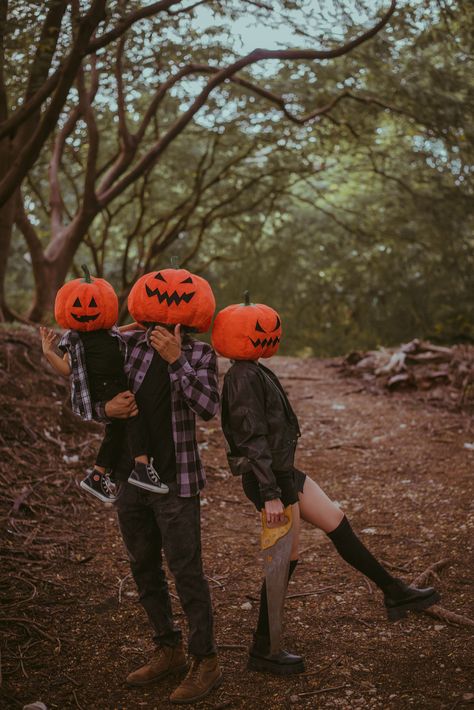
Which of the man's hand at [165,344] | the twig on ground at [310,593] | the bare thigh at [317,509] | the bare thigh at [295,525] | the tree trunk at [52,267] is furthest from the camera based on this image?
the tree trunk at [52,267]

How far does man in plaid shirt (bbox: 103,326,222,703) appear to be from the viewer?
279 centimetres

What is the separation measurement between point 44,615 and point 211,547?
1320 millimetres

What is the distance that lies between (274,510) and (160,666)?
0.84 m

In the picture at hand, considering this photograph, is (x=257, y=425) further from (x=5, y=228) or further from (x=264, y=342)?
(x=5, y=228)

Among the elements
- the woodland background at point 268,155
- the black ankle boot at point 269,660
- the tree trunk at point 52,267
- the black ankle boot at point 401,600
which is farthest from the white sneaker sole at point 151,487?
the tree trunk at point 52,267

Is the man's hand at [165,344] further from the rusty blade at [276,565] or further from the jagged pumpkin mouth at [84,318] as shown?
the rusty blade at [276,565]

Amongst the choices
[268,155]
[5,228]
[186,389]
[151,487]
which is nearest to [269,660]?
[151,487]

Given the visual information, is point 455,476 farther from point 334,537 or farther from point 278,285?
point 278,285

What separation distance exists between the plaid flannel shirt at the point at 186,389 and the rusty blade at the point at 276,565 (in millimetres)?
404

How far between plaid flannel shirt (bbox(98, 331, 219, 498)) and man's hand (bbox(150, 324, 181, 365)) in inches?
1.2

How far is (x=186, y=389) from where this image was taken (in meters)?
2.75

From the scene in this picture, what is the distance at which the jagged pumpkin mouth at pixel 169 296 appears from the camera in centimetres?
284

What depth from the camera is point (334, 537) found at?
3320mm

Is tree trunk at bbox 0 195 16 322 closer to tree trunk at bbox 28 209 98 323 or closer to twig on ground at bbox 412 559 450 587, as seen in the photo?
tree trunk at bbox 28 209 98 323
